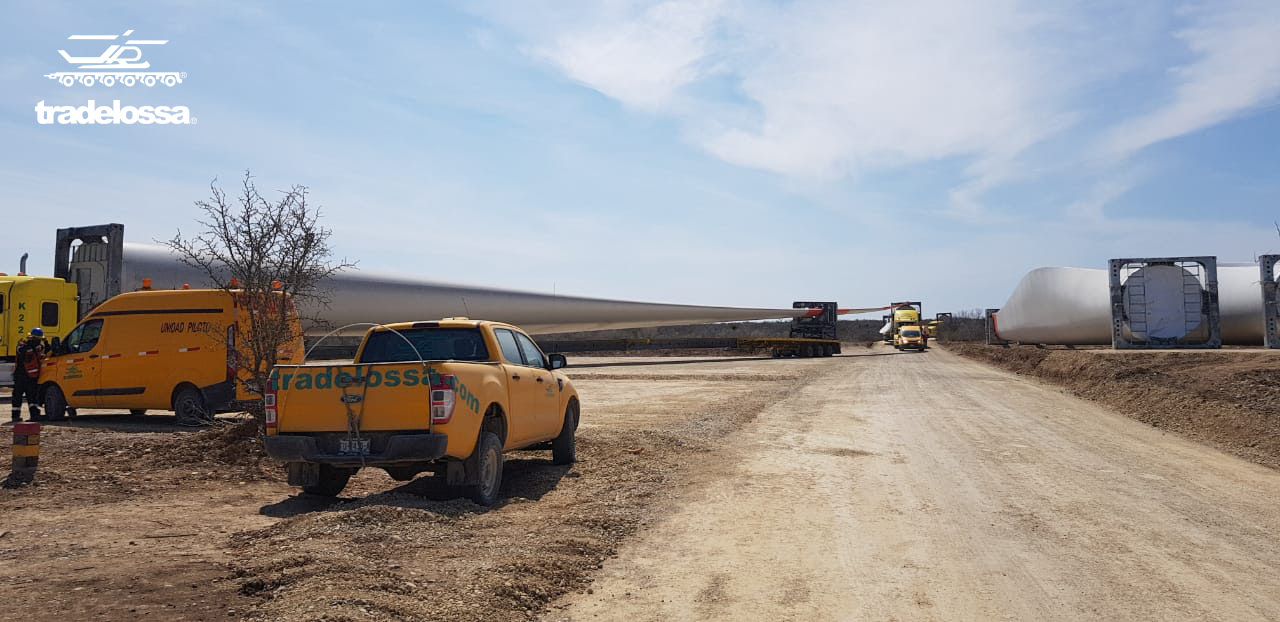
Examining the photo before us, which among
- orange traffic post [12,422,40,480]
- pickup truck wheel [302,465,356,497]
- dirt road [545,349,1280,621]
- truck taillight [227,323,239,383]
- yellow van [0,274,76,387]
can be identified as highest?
yellow van [0,274,76,387]

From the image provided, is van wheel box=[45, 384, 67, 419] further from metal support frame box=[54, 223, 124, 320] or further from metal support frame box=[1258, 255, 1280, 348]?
metal support frame box=[1258, 255, 1280, 348]

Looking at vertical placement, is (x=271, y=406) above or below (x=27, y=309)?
below

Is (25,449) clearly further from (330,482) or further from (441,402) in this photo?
(441,402)

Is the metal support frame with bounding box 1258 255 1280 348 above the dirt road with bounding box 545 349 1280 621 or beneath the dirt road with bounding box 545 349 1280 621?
above

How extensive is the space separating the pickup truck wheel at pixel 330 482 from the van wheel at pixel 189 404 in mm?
7209

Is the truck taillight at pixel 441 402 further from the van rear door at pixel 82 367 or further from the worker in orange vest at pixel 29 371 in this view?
the worker in orange vest at pixel 29 371

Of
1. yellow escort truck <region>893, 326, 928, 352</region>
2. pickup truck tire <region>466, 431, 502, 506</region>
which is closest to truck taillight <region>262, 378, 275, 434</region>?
pickup truck tire <region>466, 431, 502, 506</region>

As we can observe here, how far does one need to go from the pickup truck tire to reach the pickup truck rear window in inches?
39.5

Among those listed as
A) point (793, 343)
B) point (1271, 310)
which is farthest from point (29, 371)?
point (793, 343)

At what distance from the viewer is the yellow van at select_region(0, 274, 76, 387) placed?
1905 cm

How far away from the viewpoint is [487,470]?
8.02 meters

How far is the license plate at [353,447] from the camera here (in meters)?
7.47

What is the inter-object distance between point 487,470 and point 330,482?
1823 millimetres

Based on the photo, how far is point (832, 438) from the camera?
13156 millimetres
